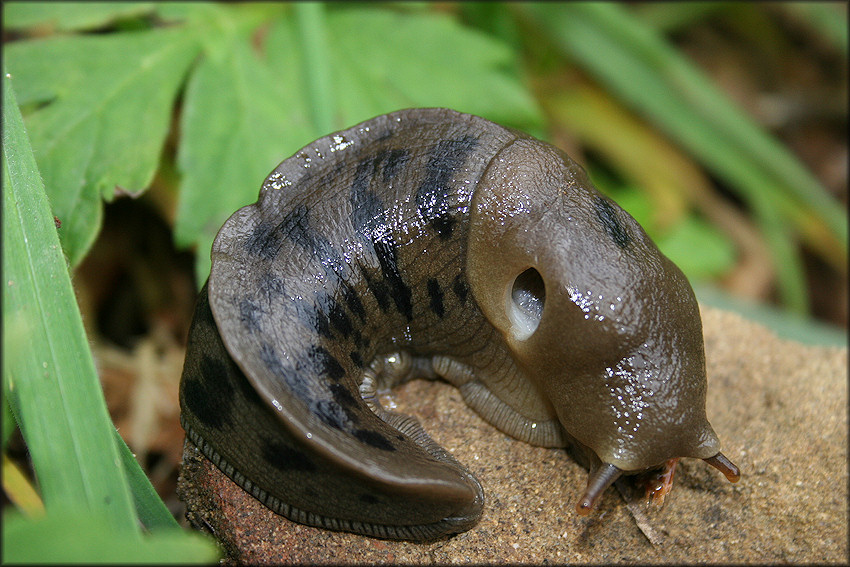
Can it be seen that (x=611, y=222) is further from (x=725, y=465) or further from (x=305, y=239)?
(x=305, y=239)

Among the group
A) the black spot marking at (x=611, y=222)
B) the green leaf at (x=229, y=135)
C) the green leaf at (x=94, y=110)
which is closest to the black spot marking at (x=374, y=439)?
the black spot marking at (x=611, y=222)

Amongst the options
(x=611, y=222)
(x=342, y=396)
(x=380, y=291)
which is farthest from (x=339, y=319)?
(x=611, y=222)

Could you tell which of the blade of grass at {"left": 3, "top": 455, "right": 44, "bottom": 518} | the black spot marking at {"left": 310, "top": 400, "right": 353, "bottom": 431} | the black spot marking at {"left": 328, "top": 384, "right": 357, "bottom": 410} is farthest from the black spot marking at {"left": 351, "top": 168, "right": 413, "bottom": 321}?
the blade of grass at {"left": 3, "top": 455, "right": 44, "bottom": 518}

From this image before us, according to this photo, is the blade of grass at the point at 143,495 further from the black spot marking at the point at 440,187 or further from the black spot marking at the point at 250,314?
the black spot marking at the point at 440,187

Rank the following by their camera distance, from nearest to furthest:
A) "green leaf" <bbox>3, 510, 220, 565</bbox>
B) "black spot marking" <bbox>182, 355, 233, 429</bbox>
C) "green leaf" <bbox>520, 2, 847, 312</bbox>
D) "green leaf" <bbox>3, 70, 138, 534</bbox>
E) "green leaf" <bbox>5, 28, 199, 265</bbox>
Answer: "green leaf" <bbox>3, 510, 220, 565</bbox> < "green leaf" <bbox>3, 70, 138, 534</bbox> < "black spot marking" <bbox>182, 355, 233, 429</bbox> < "green leaf" <bbox>5, 28, 199, 265</bbox> < "green leaf" <bbox>520, 2, 847, 312</bbox>

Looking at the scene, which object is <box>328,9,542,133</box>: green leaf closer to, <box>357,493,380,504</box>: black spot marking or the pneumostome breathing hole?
the pneumostome breathing hole

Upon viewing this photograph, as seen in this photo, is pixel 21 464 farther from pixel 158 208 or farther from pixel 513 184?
pixel 513 184
